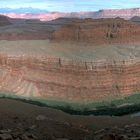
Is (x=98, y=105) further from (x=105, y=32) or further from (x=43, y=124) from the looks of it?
(x=43, y=124)

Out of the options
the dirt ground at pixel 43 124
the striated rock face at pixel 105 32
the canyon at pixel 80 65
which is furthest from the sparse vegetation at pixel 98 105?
the striated rock face at pixel 105 32

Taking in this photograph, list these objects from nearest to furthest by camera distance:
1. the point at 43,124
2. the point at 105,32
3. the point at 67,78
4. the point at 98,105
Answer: the point at 43,124 < the point at 98,105 < the point at 67,78 < the point at 105,32

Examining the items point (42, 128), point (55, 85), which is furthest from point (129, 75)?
point (42, 128)

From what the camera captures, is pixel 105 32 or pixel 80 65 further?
pixel 105 32

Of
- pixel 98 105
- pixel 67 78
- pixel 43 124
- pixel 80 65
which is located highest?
pixel 43 124

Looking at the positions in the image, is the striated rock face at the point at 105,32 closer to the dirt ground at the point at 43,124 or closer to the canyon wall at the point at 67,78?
the canyon wall at the point at 67,78

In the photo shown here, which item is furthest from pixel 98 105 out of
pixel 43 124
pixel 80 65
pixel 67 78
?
pixel 43 124

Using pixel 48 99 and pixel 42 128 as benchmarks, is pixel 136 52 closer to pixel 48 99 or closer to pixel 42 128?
pixel 48 99

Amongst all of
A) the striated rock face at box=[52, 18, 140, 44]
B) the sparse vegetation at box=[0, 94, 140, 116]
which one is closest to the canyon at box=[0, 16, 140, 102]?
the striated rock face at box=[52, 18, 140, 44]
